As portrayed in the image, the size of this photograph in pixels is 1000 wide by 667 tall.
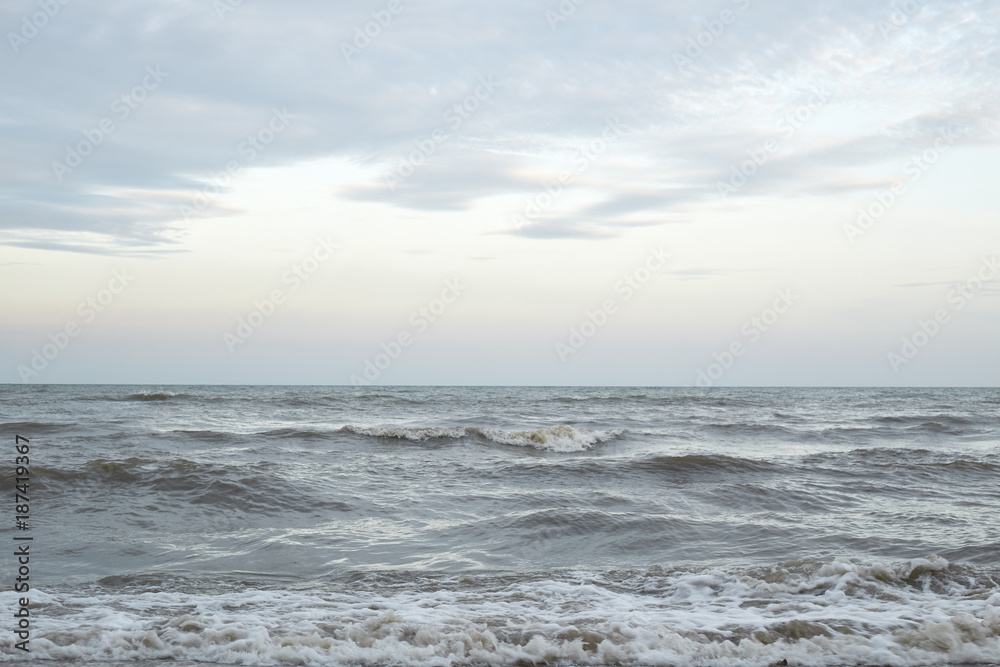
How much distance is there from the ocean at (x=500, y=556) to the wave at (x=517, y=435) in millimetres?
2197

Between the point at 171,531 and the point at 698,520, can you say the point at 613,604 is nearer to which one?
the point at 698,520

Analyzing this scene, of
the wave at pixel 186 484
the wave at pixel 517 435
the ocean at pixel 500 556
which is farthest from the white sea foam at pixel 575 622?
the wave at pixel 517 435

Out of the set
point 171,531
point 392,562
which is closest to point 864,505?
point 392,562

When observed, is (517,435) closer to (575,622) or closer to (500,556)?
(500,556)

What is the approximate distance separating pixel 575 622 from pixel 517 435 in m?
13.1

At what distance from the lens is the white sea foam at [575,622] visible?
13.4ft

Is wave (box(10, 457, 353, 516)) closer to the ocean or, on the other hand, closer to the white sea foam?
the ocean

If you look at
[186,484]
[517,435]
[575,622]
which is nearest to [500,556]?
[575,622]

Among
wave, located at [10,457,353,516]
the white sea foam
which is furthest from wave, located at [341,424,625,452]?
the white sea foam

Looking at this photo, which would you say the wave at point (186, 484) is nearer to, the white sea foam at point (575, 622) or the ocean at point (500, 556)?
the ocean at point (500, 556)

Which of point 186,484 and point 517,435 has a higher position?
point 186,484

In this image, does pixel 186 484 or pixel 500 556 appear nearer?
pixel 500 556

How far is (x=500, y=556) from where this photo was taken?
6715mm

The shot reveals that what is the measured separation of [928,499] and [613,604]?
7027 millimetres
